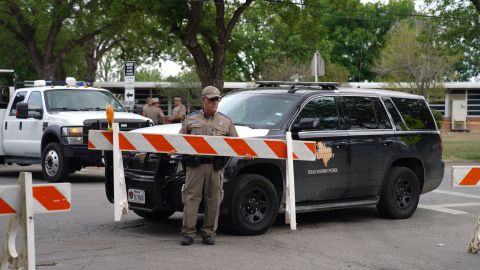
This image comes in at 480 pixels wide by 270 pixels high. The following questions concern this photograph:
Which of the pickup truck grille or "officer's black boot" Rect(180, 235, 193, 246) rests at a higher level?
the pickup truck grille

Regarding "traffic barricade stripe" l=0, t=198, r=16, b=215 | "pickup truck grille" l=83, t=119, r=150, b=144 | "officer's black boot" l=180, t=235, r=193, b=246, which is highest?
"pickup truck grille" l=83, t=119, r=150, b=144

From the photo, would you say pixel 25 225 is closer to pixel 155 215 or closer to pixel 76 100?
pixel 155 215

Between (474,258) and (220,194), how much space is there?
2.84 m

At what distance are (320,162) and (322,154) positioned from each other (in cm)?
11

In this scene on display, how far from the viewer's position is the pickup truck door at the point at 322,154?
31.7 ft

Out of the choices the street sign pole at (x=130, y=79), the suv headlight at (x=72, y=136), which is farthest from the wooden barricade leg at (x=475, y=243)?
the street sign pole at (x=130, y=79)

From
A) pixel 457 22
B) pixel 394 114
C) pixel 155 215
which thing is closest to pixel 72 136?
pixel 155 215

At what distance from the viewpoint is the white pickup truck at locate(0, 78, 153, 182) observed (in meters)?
15.1

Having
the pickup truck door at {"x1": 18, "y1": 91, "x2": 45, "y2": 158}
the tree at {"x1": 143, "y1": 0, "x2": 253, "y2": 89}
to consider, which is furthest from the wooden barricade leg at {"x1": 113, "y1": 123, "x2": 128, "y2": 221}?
the tree at {"x1": 143, "y1": 0, "x2": 253, "y2": 89}

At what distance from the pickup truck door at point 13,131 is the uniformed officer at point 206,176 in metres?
9.17

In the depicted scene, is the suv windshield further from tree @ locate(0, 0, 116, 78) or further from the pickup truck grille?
tree @ locate(0, 0, 116, 78)

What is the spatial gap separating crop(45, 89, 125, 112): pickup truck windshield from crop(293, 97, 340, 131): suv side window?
7.19 m

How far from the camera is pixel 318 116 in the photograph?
1007 centimetres

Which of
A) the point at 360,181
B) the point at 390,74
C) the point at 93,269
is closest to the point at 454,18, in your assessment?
the point at 360,181
